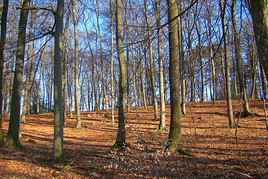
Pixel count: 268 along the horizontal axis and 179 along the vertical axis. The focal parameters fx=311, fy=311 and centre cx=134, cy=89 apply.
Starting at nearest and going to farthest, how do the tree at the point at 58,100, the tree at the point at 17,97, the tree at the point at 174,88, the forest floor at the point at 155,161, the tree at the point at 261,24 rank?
the tree at the point at 261,24, the forest floor at the point at 155,161, the tree at the point at 58,100, the tree at the point at 174,88, the tree at the point at 17,97

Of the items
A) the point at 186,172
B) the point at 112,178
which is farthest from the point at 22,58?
the point at 186,172

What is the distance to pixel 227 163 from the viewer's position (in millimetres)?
8531

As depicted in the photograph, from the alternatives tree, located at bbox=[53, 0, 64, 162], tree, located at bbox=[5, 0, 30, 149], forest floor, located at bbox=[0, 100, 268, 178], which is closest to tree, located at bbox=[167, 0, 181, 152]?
forest floor, located at bbox=[0, 100, 268, 178]

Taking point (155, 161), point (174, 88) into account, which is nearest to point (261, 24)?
point (155, 161)

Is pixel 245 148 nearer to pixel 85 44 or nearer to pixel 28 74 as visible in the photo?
pixel 28 74

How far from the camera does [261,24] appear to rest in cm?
399

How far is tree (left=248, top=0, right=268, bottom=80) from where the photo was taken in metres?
3.94

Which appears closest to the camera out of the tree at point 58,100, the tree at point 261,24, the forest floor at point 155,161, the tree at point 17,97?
the tree at point 261,24

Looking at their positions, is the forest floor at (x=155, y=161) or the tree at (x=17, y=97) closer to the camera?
the forest floor at (x=155, y=161)

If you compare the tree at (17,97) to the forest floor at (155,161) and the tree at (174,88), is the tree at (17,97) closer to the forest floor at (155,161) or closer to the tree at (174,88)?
the forest floor at (155,161)

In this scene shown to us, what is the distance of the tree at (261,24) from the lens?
3939mm

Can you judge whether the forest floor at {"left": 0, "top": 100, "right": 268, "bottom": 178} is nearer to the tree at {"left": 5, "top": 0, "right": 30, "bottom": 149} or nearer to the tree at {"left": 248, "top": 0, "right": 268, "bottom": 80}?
the tree at {"left": 5, "top": 0, "right": 30, "bottom": 149}

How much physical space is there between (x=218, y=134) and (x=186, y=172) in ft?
22.8

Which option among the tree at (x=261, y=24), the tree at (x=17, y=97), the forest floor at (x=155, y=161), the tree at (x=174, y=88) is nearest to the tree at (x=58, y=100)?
the forest floor at (x=155, y=161)
